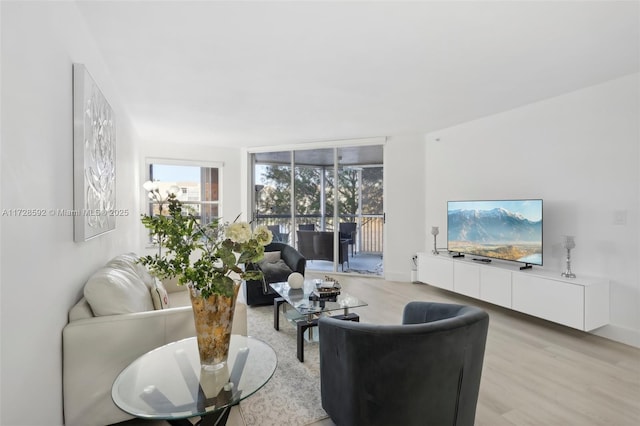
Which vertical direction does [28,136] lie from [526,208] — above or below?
above

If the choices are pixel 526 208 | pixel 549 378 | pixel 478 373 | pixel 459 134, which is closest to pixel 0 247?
pixel 478 373

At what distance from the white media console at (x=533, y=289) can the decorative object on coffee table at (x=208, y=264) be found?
298 cm

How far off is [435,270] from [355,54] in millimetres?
3085

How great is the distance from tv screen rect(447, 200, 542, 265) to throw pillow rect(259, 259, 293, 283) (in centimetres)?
227

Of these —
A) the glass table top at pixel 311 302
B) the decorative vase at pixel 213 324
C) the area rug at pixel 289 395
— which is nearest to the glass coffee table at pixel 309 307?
the glass table top at pixel 311 302

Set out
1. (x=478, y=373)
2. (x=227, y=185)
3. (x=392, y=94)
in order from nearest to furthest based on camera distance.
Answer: (x=478, y=373)
(x=392, y=94)
(x=227, y=185)

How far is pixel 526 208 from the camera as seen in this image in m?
3.46

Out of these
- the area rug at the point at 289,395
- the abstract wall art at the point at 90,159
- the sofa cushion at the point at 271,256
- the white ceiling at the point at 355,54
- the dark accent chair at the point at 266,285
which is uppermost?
the white ceiling at the point at 355,54

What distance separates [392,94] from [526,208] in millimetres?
1885

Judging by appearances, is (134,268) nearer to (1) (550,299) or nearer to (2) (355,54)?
(2) (355,54)

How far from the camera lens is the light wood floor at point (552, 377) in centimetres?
191

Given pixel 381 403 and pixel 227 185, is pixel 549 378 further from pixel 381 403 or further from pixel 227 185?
pixel 227 185

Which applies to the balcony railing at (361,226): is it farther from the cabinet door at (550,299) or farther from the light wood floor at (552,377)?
the cabinet door at (550,299)

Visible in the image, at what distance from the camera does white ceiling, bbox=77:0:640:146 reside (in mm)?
1965
